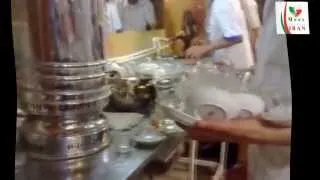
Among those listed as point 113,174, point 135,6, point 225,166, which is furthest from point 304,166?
point 135,6

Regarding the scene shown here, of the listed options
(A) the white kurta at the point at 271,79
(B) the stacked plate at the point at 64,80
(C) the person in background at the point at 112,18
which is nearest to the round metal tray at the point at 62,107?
(B) the stacked plate at the point at 64,80

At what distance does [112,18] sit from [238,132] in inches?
11.7

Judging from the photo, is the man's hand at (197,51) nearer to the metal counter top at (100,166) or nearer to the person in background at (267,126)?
the person in background at (267,126)

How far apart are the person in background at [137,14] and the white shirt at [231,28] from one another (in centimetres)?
12

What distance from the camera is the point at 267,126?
788mm

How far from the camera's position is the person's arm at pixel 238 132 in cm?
79

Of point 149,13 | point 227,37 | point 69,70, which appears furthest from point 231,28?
point 69,70

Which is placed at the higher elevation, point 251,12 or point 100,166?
point 251,12

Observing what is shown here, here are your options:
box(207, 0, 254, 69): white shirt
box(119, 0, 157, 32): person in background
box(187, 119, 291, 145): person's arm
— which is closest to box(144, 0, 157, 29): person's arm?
box(119, 0, 157, 32): person in background

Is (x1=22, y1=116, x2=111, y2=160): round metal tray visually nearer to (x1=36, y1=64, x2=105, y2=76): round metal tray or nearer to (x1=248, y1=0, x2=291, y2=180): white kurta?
(x1=36, y1=64, x2=105, y2=76): round metal tray

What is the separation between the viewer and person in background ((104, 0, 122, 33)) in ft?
2.81

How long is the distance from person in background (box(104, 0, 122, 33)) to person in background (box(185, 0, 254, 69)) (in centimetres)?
14

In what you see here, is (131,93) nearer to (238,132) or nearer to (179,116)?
(179,116)

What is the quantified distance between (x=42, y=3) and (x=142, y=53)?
0.27 metres
